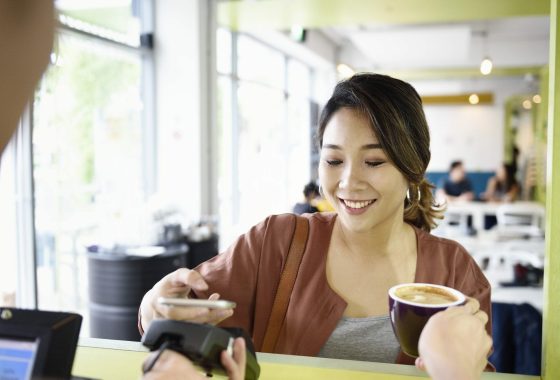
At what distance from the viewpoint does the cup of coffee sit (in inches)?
36.3

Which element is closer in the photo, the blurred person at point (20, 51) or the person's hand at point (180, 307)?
the blurred person at point (20, 51)

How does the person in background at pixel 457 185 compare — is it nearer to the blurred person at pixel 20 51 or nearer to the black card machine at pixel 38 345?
the black card machine at pixel 38 345

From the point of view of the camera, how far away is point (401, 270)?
1.55m

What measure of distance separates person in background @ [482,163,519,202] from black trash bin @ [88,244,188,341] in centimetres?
654

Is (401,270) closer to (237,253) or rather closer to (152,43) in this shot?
(237,253)

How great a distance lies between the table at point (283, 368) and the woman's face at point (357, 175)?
424 millimetres

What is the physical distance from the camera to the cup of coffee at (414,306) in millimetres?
921

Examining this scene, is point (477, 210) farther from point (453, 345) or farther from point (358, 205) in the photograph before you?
point (453, 345)

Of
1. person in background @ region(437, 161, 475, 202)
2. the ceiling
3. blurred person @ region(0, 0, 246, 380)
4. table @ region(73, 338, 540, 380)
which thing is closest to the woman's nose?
table @ region(73, 338, 540, 380)

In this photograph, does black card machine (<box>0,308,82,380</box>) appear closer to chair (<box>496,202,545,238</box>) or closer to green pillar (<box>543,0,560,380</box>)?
green pillar (<box>543,0,560,380</box>)

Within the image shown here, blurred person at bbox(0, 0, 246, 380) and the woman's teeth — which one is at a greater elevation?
blurred person at bbox(0, 0, 246, 380)

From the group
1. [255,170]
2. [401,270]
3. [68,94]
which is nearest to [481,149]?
[255,170]

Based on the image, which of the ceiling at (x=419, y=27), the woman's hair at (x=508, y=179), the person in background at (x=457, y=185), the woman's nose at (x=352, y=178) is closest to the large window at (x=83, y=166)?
the ceiling at (x=419, y=27)

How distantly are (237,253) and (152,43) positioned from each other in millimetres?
4443
